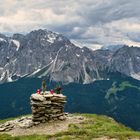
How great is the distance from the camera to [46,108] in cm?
6325

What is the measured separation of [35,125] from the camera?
61719 mm

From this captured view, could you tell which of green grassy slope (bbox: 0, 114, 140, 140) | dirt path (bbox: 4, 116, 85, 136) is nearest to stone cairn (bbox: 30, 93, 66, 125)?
dirt path (bbox: 4, 116, 85, 136)

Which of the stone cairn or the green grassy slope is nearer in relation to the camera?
the green grassy slope

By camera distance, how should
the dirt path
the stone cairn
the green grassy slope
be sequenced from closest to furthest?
the green grassy slope → the dirt path → the stone cairn

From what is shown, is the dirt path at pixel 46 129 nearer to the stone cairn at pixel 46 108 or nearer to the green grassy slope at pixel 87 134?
the stone cairn at pixel 46 108

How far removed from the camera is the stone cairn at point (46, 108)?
6278cm

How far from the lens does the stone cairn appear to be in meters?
62.8

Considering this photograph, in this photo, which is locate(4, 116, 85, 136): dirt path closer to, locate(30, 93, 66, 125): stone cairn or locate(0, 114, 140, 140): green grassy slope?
locate(30, 93, 66, 125): stone cairn

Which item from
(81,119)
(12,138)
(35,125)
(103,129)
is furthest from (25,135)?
(81,119)

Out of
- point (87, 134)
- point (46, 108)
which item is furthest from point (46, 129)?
point (87, 134)

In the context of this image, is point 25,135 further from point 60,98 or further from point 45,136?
point 60,98

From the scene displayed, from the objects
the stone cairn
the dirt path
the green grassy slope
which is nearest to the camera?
the green grassy slope

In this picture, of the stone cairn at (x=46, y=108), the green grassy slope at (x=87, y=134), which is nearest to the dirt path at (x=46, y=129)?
the stone cairn at (x=46, y=108)

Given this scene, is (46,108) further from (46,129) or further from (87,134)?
(87,134)
